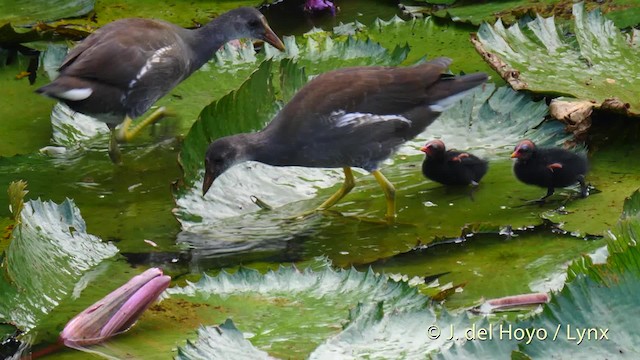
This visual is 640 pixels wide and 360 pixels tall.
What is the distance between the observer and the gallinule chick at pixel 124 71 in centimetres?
498

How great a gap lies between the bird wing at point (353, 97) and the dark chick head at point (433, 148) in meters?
0.22

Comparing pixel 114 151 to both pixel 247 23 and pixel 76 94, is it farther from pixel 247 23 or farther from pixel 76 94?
pixel 247 23

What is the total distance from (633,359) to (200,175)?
2.56 metres

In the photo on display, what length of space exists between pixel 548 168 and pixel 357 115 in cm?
90

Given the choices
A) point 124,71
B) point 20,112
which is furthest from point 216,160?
point 20,112

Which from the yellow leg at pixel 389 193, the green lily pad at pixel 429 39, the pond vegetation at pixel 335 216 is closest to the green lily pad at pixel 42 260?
the pond vegetation at pixel 335 216

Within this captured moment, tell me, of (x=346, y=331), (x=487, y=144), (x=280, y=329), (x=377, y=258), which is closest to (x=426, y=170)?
(x=487, y=144)

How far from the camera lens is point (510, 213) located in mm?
4082

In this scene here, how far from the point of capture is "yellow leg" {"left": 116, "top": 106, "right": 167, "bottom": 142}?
5169mm

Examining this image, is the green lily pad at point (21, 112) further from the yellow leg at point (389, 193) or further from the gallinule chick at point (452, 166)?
the gallinule chick at point (452, 166)

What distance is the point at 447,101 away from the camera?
4.69 m

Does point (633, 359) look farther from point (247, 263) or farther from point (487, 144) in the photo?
point (487, 144)

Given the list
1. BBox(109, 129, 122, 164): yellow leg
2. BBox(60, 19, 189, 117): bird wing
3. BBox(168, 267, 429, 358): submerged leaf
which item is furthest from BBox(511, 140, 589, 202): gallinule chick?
BBox(60, 19, 189, 117): bird wing

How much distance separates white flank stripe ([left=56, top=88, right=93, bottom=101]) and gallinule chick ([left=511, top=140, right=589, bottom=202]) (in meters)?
1.93
